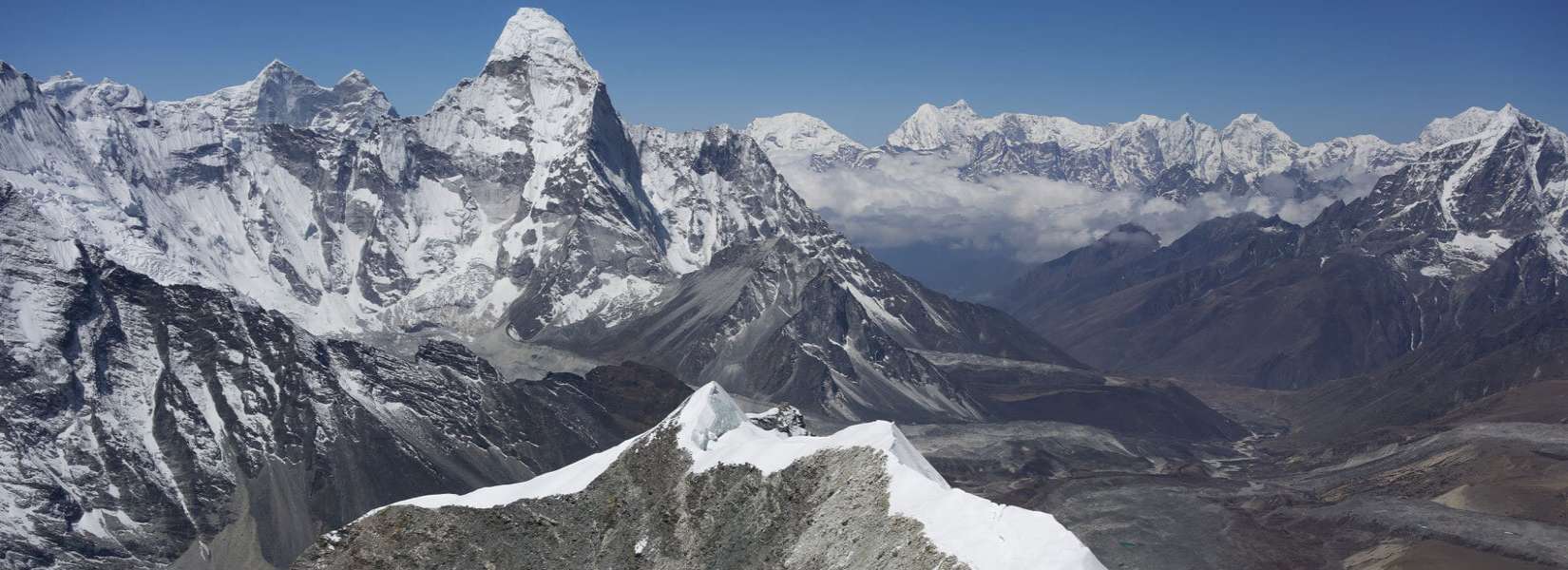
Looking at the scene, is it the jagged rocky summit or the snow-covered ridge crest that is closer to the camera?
the snow-covered ridge crest

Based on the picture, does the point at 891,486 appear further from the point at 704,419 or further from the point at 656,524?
the point at 704,419

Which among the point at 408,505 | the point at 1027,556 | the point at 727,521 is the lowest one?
the point at 1027,556

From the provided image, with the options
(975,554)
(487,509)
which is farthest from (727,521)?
(975,554)

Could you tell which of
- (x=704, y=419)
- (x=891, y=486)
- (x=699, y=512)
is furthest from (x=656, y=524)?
(x=891, y=486)

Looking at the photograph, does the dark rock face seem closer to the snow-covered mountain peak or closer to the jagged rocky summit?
the jagged rocky summit

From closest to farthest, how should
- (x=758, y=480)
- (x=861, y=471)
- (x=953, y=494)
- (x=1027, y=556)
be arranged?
(x=1027, y=556), (x=953, y=494), (x=861, y=471), (x=758, y=480)

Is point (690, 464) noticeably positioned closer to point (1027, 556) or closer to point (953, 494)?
point (953, 494)

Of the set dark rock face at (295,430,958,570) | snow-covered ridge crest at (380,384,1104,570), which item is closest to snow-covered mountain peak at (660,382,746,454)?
snow-covered ridge crest at (380,384,1104,570)
